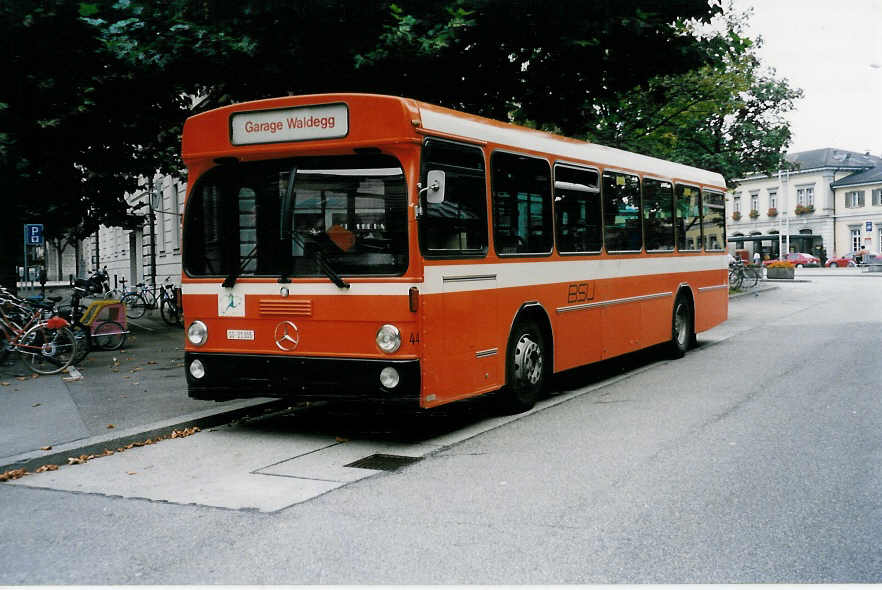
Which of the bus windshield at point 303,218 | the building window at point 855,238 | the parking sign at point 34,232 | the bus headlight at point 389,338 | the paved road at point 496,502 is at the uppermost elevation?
the building window at point 855,238

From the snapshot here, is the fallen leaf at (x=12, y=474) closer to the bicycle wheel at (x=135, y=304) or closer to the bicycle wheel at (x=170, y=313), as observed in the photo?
the bicycle wheel at (x=170, y=313)

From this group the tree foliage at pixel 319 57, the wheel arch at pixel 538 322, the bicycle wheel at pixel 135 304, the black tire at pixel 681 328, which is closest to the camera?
the wheel arch at pixel 538 322

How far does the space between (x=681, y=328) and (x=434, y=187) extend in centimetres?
779

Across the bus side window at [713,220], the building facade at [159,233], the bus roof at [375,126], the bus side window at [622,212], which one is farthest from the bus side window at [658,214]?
the building facade at [159,233]

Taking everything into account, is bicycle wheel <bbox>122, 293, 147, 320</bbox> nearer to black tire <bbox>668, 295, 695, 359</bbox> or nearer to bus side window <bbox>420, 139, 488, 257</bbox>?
black tire <bbox>668, 295, 695, 359</bbox>

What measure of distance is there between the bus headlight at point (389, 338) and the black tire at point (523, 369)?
68.0 inches

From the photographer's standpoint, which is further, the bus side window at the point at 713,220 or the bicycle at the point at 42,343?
the bus side window at the point at 713,220

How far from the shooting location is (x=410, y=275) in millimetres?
6953

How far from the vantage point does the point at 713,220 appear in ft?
49.3

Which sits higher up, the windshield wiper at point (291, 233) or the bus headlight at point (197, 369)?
the windshield wiper at point (291, 233)

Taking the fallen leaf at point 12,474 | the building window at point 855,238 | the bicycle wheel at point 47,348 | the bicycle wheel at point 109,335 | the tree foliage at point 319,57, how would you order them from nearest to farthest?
the fallen leaf at point 12,474 < the tree foliage at point 319,57 < the bicycle wheel at point 47,348 < the bicycle wheel at point 109,335 < the building window at point 855,238

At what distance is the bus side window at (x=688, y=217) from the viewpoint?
43.8 ft

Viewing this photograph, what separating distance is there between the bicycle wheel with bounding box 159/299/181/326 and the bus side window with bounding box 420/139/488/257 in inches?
567

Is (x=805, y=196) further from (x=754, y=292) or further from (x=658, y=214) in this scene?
(x=658, y=214)
